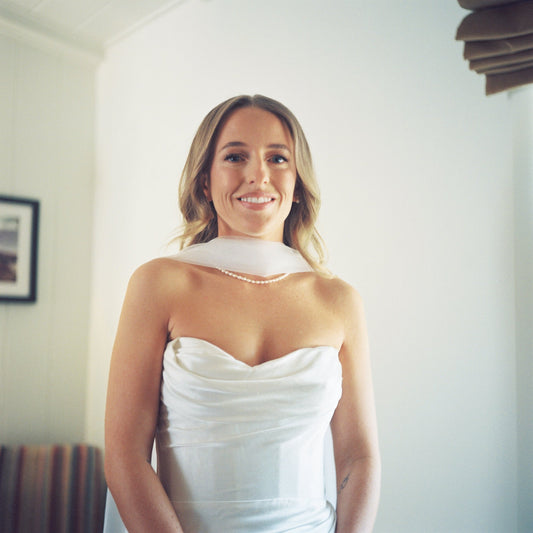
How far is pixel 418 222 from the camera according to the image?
1.36 metres

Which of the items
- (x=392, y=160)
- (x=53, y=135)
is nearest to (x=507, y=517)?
(x=392, y=160)

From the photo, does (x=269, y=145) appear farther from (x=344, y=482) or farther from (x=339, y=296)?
(x=344, y=482)

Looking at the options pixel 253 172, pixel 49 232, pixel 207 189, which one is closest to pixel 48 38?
pixel 49 232

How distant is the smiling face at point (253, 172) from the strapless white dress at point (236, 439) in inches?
10.1

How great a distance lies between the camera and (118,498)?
86cm

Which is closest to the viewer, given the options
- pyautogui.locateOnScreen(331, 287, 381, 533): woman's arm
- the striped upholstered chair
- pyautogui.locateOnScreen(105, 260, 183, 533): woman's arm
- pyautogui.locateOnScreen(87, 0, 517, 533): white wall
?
pyautogui.locateOnScreen(105, 260, 183, 533): woman's arm

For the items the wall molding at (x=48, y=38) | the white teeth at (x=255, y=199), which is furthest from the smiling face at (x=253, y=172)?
the wall molding at (x=48, y=38)

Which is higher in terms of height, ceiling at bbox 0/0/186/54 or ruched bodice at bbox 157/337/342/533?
ceiling at bbox 0/0/186/54

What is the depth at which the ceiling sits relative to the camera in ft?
7.86

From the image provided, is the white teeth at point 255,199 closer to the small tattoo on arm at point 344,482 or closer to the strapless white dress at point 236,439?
the strapless white dress at point 236,439

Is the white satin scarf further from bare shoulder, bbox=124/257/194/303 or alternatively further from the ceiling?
the ceiling

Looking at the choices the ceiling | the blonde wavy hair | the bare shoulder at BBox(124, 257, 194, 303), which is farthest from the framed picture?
the bare shoulder at BBox(124, 257, 194, 303)

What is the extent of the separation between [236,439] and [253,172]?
47 cm

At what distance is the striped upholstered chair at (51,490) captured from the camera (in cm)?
212
